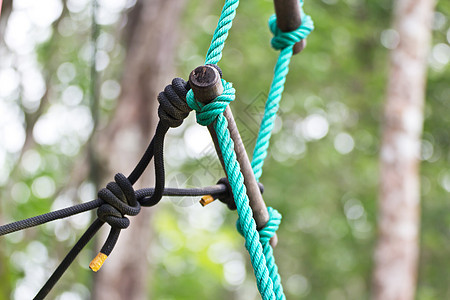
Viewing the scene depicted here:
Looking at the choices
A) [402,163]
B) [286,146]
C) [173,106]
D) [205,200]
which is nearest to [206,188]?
[205,200]

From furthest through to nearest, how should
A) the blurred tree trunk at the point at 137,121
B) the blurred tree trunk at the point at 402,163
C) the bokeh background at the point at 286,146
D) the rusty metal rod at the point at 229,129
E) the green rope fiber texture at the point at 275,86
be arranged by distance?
1. the bokeh background at the point at 286,146
2. the blurred tree trunk at the point at 402,163
3. the blurred tree trunk at the point at 137,121
4. the green rope fiber texture at the point at 275,86
5. the rusty metal rod at the point at 229,129

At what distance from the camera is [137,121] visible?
198 cm

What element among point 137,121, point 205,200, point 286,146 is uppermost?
point 205,200

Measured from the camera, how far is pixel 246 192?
21.1 inches

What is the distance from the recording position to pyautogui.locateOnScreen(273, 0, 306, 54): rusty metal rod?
26.3 inches

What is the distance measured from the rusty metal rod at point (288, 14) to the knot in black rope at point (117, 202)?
1.07 feet

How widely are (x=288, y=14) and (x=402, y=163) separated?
2.18 meters

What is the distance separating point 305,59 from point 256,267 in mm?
3490

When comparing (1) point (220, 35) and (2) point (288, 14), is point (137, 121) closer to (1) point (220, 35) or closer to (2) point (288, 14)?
(2) point (288, 14)

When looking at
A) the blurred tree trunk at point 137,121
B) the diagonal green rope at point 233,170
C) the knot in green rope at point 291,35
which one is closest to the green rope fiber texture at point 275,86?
the knot in green rope at point 291,35

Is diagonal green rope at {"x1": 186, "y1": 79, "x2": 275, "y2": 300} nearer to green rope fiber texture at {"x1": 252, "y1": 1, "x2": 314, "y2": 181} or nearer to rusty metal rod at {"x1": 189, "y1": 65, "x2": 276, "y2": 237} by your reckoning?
rusty metal rod at {"x1": 189, "y1": 65, "x2": 276, "y2": 237}

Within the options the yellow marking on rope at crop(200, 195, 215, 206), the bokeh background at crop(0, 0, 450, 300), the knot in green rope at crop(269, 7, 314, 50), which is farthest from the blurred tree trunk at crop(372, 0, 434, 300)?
the yellow marking on rope at crop(200, 195, 215, 206)

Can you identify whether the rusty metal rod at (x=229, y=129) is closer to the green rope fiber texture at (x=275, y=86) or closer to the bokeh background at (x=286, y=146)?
the green rope fiber texture at (x=275, y=86)

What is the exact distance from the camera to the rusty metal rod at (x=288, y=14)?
0.67 metres
